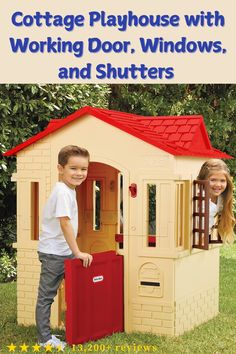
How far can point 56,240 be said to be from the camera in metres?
5.87

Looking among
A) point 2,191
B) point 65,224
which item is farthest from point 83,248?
point 2,191

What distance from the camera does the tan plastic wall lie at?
6184mm

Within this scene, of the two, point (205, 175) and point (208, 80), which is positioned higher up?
point (208, 80)

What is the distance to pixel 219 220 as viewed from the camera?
22.7ft

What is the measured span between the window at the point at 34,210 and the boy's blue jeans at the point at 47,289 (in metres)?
0.90

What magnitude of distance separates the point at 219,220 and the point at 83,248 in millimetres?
1567

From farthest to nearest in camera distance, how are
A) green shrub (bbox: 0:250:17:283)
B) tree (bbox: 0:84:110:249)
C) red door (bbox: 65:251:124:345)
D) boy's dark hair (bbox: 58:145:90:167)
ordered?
1. green shrub (bbox: 0:250:17:283)
2. tree (bbox: 0:84:110:249)
3. boy's dark hair (bbox: 58:145:90:167)
4. red door (bbox: 65:251:124:345)

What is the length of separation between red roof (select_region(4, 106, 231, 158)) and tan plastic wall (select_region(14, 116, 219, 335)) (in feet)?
0.22

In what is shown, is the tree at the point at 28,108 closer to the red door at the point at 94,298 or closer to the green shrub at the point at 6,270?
the green shrub at the point at 6,270

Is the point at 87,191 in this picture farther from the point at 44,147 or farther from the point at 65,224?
the point at 65,224

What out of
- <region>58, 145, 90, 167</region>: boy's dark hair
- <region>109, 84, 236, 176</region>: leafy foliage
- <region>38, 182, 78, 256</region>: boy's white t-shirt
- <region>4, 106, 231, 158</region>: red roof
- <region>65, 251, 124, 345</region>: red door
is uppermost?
<region>109, 84, 236, 176</region>: leafy foliage

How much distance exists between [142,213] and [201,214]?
591 mm

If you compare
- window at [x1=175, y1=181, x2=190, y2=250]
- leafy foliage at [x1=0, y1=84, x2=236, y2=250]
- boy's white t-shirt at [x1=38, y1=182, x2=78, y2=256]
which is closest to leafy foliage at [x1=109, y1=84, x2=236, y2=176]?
leafy foliage at [x1=0, y1=84, x2=236, y2=250]

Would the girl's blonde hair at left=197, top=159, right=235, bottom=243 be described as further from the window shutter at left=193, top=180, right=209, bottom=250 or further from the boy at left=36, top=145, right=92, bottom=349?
the boy at left=36, top=145, right=92, bottom=349
